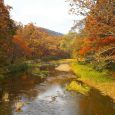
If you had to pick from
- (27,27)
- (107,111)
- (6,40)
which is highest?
(27,27)

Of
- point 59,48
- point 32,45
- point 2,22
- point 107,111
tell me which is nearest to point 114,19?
point 107,111

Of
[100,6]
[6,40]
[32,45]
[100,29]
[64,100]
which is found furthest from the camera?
[32,45]

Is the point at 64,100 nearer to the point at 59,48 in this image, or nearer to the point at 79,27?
the point at 79,27

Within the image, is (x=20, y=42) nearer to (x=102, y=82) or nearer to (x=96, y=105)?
(x=102, y=82)

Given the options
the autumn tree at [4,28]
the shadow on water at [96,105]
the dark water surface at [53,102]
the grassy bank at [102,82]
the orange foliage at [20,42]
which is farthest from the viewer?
the orange foliage at [20,42]

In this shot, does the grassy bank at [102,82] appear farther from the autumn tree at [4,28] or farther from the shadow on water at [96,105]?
the autumn tree at [4,28]

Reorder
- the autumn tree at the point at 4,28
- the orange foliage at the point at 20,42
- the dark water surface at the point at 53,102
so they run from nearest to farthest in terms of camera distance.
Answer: the dark water surface at the point at 53,102 → the autumn tree at the point at 4,28 → the orange foliage at the point at 20,42

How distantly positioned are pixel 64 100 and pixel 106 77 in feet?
53.8

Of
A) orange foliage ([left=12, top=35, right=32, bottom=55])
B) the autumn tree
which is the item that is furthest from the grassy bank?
orange foliage ([left=12, top=35, right=32, bottom=55])

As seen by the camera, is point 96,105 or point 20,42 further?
point 20,42

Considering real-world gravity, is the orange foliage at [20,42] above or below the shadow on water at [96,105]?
above

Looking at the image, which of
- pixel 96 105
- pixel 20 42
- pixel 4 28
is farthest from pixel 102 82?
pixel 20 42

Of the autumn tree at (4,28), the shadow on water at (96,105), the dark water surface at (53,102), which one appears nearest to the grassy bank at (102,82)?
the dark water surface at (53,102)

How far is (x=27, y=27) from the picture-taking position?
397 feet
